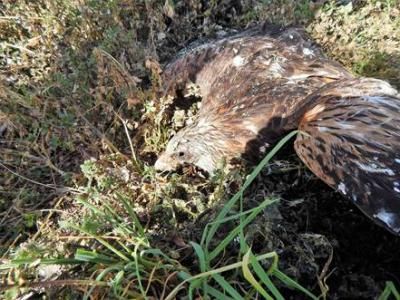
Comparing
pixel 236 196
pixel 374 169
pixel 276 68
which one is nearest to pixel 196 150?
pixel 276 68

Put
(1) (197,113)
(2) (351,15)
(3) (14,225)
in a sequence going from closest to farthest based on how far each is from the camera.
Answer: (3) (14,225) → (1) (197,113) → (2) (351,15)

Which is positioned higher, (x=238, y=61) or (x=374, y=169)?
(x=238, y=61)

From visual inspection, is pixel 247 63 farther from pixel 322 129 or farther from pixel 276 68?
pixel 322 129

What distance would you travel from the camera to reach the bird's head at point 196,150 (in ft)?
10.5

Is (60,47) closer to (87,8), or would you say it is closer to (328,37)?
(87,8)

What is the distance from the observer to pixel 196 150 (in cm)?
322

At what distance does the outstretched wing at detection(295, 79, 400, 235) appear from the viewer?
219 cm

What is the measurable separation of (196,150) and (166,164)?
9.5 inches

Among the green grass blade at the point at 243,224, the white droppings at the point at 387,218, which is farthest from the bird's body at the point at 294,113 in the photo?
the green grass blade at the point at 243,224

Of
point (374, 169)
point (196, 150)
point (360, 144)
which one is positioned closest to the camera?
point (374, 169)

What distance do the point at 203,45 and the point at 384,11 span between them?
165cm

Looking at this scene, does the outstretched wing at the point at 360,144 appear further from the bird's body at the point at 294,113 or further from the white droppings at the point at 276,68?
the white droppings at the point at 276,68

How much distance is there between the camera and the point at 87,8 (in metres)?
4.25

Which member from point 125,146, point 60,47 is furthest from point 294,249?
point 60,47
